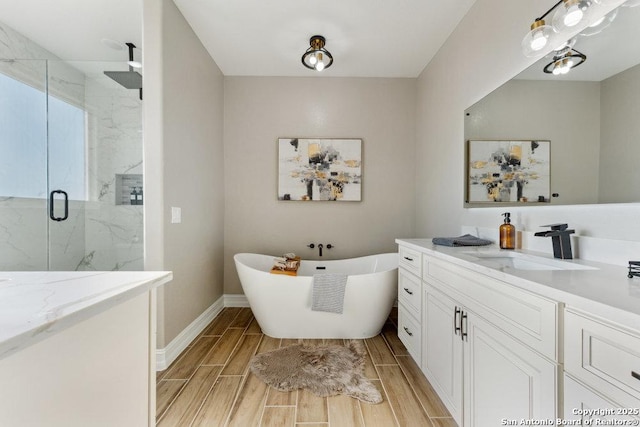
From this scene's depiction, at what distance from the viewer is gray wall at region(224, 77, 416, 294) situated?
10.5ft

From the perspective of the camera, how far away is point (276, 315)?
2363 millimetres

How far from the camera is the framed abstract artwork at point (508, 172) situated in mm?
1495

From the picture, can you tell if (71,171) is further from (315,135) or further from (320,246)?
(320,246)

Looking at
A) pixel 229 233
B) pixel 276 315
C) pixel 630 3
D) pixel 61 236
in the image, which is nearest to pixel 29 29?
pixel 61 236

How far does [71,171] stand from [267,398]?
2871 millimetres

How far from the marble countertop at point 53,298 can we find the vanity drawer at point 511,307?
120cm

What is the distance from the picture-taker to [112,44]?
2.70 m

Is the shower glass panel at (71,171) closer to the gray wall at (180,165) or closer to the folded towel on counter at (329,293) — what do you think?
the gray wall at (180,165)

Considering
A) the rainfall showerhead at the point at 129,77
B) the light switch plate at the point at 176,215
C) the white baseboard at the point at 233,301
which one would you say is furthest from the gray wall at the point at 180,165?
the rainfall showerhead at the point at 129,77


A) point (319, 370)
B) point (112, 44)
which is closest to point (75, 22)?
point (112, 44)

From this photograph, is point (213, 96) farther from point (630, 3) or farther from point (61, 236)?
point (630, 3)

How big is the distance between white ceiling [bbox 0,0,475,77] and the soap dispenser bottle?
67.2 inches

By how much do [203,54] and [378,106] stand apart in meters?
1.91

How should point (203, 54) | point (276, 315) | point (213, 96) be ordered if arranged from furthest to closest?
point (213, 96) → point (203, 54) → point (276, 315)
